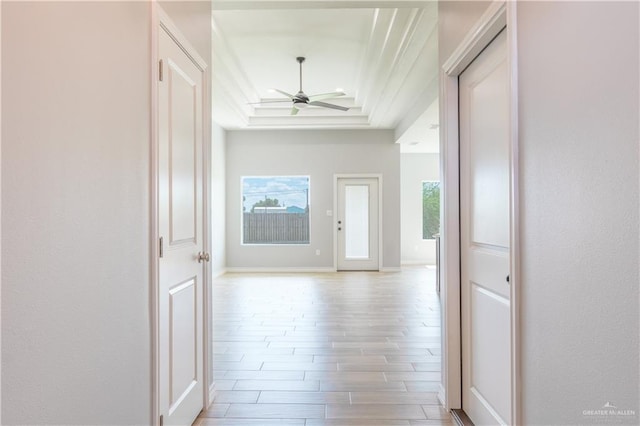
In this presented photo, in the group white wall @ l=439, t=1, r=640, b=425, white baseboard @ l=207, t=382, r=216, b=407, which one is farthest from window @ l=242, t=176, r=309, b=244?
white wall @ l=439, t=1, r=640, b=425

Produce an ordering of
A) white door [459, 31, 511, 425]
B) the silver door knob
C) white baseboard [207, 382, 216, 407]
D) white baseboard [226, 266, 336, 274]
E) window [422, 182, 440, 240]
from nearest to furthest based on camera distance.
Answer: white door [459, 31, 511, 425]
the silver door knob
white baseboard [207, 382, 216, 407]
white baseboard [226, 266, 336, 274]
window [422, 182, 440, 240]

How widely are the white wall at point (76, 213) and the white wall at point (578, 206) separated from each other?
59.9 inches

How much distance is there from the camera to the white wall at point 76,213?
36.7 inches

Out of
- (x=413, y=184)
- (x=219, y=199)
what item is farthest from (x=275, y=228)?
(x=413, y=184)

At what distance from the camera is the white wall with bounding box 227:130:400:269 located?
25.4 ft

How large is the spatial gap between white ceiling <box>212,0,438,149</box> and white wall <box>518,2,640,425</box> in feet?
6.46

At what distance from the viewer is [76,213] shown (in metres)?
1.16

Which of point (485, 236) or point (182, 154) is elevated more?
point (182, 154)

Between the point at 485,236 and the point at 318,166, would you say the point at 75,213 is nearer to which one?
the point at 485,236

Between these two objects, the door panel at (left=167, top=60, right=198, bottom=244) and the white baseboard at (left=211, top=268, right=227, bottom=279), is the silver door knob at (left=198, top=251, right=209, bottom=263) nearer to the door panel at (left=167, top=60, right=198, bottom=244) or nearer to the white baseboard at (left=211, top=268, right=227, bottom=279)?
the door panel at (left=167, top=60, right=198, bottom=244)

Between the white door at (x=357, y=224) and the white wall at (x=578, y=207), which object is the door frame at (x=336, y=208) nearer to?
the white door at (x=357, y=224)

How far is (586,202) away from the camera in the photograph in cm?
108

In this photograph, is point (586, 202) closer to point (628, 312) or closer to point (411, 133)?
point (628, 312)

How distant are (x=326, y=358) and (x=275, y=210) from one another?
16.8ft
